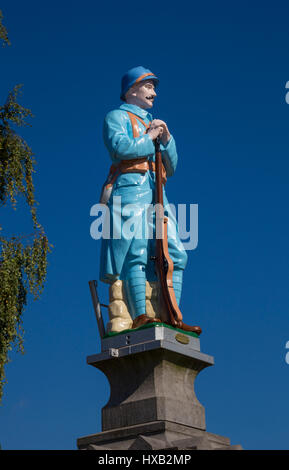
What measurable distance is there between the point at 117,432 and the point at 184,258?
3120mm

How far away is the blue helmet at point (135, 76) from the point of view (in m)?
15.1

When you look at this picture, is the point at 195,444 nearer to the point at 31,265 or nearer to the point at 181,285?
the point at 181,285

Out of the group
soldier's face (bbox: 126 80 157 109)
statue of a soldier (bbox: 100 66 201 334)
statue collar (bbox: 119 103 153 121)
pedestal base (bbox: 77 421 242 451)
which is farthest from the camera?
soldier's face (bbox: 126 80 157 109)

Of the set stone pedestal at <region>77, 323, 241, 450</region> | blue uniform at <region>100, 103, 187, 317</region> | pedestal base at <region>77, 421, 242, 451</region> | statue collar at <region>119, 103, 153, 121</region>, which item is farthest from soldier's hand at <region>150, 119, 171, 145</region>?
pedestal base at <region>77, 421, 242, 451</region>

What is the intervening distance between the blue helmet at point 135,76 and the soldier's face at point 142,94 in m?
0.08

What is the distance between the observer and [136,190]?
47.2ft

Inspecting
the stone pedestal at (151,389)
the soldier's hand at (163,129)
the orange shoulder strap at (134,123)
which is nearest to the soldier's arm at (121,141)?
the orange shoulder strap at (134,123)

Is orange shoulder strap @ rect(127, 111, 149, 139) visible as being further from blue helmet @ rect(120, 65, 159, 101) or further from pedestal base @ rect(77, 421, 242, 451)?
pedestal base @ rect(77, 421, 242, 451)

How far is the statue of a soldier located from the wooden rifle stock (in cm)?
15

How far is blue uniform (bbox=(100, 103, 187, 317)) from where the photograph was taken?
1402cm

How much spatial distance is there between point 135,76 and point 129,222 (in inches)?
106

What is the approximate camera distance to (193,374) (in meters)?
13.7

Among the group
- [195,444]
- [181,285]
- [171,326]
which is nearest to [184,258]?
[181,285]
